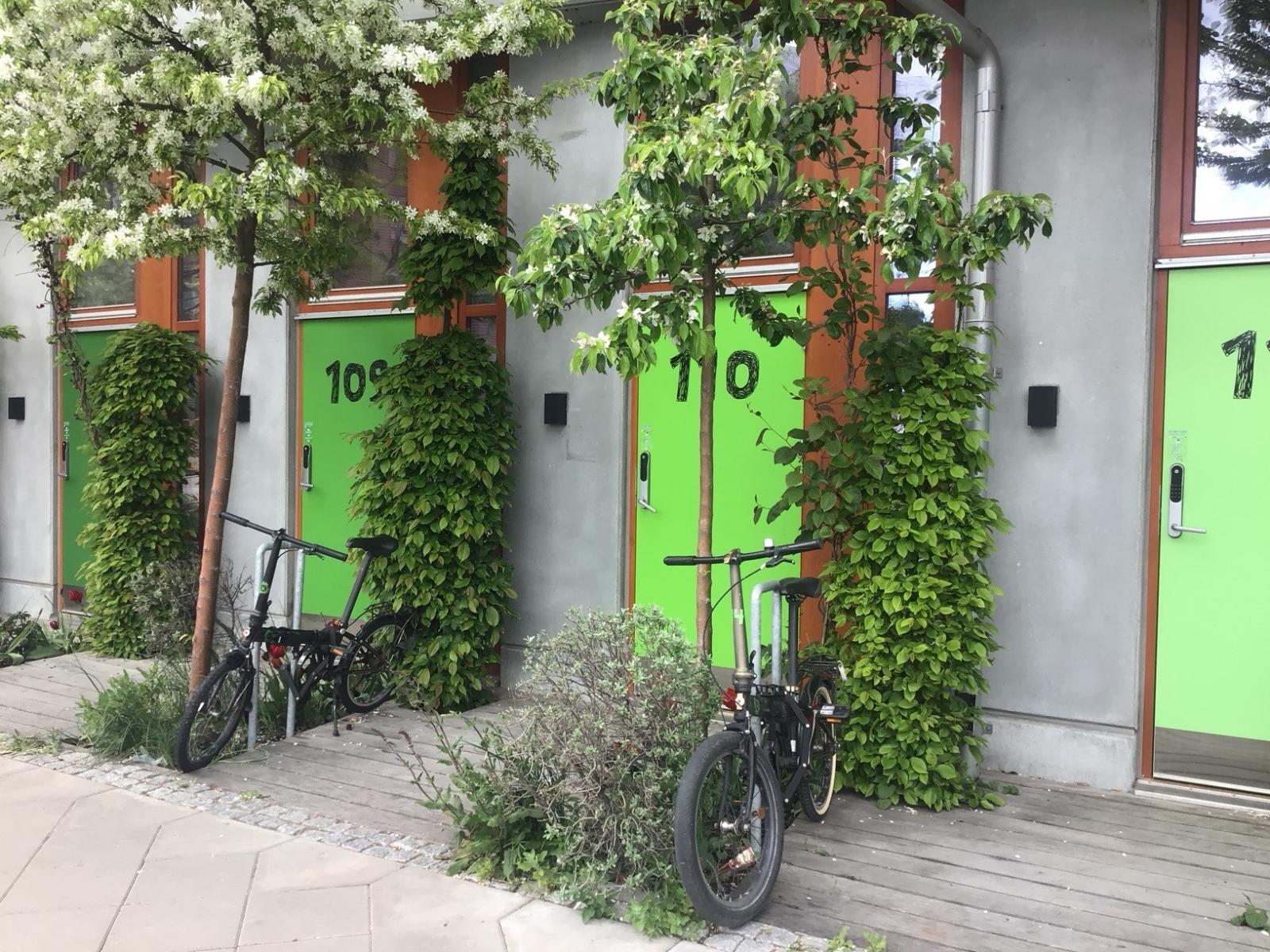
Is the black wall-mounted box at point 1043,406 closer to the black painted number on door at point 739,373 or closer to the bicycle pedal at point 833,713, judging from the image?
the black painted number on door at point 739,373

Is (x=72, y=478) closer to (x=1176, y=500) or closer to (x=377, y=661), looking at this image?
(x=377, y=661)

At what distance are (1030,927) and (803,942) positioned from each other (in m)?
0.85

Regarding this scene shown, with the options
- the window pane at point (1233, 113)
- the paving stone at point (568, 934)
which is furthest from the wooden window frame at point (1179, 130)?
the paving stone at point (568, 934)

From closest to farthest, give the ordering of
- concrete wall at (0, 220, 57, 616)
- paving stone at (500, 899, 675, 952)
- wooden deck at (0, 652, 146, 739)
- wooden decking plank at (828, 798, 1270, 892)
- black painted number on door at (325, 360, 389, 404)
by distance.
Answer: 1. paving stone at (500, 899, 675, 952)
2. wooden decking plank at (828, 798, 1270, 892)
3. wooden deck at (0, 652, 146, 739)
4. black painted number on door at (325, 360, 389, 404)
5. concrete wall at (0, 220, 57, 616)

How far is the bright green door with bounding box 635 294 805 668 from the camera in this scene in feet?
19.8

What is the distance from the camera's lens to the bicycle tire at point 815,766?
4.59 metres

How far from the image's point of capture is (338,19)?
5414 millimetres

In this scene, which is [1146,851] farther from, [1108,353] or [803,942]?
[1108,353]

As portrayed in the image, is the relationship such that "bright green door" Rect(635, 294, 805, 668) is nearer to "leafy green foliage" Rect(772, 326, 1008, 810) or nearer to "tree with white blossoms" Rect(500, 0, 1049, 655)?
"leafy green foliage" Rect(772, 326, 1008, 810)

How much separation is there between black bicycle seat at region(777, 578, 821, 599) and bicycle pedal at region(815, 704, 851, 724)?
0.53 m

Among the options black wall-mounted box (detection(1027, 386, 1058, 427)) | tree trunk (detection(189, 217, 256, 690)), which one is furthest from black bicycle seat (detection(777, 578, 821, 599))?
tree trunk (detection(189, 217, 256, 690))

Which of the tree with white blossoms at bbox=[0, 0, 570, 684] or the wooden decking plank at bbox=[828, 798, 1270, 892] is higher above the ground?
the tree with white blossoms at bbox=[0, 0, 570, 684]

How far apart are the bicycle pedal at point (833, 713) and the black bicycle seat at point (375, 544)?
9.52 ft

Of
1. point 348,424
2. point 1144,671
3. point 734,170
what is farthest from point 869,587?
point 348,424
